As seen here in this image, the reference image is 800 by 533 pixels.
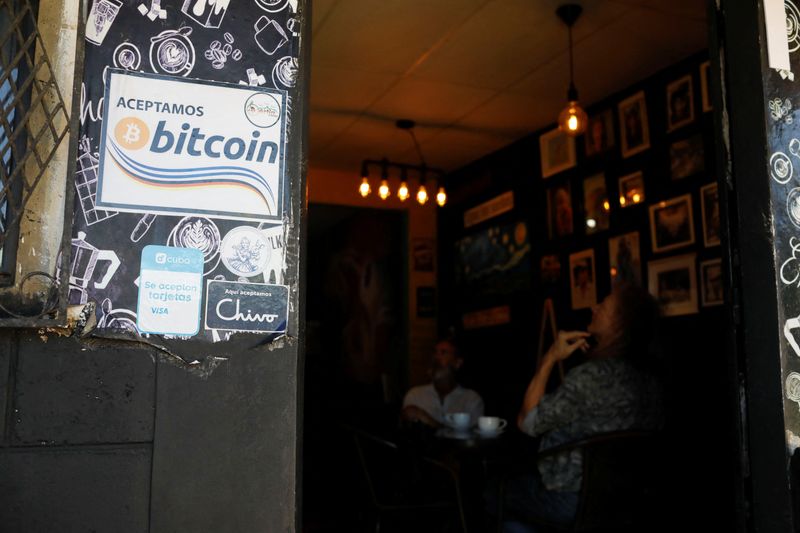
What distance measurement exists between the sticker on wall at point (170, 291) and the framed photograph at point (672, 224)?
4060mm

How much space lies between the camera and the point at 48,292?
5.81 feet

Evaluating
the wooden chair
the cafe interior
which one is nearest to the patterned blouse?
the cafe interior

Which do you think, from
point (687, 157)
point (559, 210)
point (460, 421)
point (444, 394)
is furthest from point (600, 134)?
point (460, 421)

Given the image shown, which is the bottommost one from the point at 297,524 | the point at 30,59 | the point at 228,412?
the point at 297,524

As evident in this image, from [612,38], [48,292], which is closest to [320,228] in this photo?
[612,38]

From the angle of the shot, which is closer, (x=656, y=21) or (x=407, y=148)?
(x=656, y=21)

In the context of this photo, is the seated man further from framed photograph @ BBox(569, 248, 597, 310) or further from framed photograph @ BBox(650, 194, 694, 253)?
framed photograph @ BBox(650, 194, 694, 253)

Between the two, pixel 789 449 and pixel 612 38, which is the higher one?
pixel 612 38

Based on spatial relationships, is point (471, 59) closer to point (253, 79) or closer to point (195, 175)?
point (253, 79)

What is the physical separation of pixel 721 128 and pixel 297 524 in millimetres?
1878

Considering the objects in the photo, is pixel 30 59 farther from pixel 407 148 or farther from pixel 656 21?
pixel 407 148

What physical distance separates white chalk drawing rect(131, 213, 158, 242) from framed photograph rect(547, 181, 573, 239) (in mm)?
4820

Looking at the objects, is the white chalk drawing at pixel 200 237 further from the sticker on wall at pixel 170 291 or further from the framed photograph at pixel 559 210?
the framed photograph at pixel 559 210

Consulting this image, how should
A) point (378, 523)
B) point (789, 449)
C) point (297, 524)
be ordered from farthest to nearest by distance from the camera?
point (378, 523)
point (789, 449)
point (297, 524)
